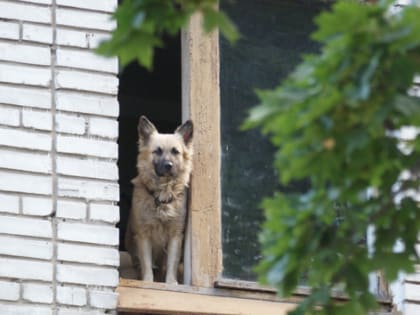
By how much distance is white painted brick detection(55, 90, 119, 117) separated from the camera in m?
17.5

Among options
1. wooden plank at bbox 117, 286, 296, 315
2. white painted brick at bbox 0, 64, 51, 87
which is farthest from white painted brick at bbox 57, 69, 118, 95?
wooden plank at bbox 117, 286, 296, 315

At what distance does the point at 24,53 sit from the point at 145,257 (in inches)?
86.5

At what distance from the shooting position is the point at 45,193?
1712 centimetres

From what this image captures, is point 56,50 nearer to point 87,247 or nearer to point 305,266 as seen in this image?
point 87,247

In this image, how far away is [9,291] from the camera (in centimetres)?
1670

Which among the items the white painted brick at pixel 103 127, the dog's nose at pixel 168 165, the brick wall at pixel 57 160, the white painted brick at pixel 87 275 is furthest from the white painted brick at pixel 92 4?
the white painted brick at pixel 87 275

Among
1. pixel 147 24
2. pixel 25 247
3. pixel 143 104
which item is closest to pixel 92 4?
pixel 25 247

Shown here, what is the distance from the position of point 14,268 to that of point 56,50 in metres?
1.85

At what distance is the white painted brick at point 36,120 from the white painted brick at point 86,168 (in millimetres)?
276

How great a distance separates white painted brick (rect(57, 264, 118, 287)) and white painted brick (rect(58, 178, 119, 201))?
23.0 inches

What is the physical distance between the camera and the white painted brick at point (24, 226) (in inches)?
666

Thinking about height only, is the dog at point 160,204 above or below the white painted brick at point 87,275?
above

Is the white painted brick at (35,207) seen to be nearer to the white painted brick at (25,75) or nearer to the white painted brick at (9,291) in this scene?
the white painted brick at (9,291)

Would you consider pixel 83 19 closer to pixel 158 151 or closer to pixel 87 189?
pixel 87 189
